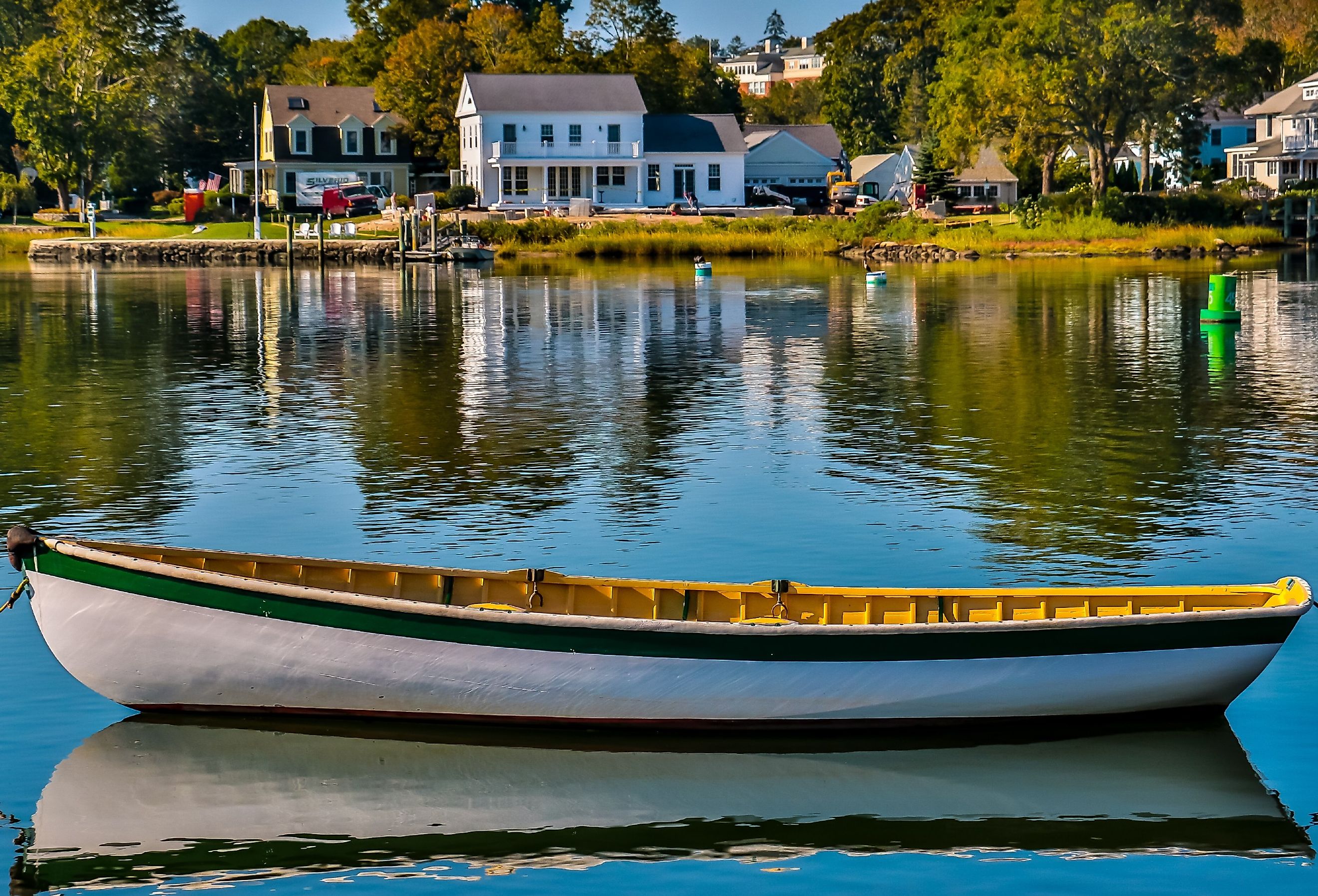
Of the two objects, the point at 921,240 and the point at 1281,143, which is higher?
the point at 1281,143

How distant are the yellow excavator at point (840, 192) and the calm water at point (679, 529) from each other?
63.4 metres

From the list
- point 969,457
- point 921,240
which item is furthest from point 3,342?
point 921,240

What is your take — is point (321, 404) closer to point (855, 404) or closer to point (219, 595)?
point (855, 404)

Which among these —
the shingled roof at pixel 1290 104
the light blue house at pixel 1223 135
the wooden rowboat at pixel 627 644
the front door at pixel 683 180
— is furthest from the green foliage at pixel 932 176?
the wooden rowboat at pixel 627 644

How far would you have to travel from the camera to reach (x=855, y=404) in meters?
33.0

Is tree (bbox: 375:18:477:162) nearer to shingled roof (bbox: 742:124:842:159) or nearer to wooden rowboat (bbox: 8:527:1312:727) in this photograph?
shingled roof (bbox: 742:124:842:159)

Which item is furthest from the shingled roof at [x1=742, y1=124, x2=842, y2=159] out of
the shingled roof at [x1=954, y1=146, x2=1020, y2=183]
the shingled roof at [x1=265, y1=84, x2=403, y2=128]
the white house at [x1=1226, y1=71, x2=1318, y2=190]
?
the white house at [x1=1226, y1=71, x2=1318, y2=190]

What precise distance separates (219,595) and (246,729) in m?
1.74

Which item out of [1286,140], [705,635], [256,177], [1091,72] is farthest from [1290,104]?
[705,635]

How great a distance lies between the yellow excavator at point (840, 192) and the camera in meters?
113

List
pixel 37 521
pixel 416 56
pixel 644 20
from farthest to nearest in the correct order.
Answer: pixel 644 20, pixel 416 56, pixel 37 521

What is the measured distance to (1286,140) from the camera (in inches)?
4587

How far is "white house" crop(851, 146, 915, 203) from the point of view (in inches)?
5002

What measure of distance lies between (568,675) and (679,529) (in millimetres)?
7947
